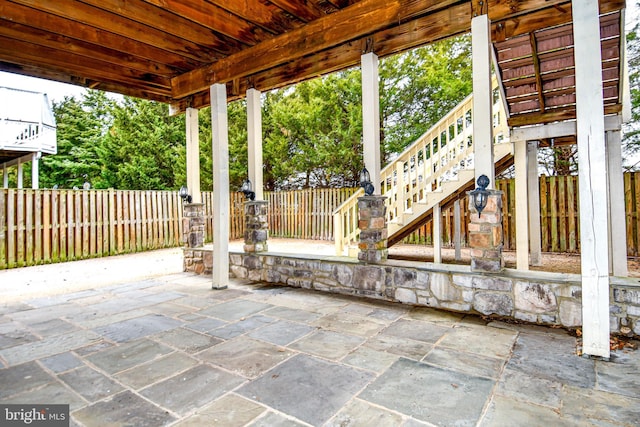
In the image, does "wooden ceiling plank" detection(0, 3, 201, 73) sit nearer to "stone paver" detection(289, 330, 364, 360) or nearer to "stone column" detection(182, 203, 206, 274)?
"stone column" detection(182, 203, 206, 274)

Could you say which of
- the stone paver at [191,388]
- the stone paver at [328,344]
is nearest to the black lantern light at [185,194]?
the stone paver at [328,344]

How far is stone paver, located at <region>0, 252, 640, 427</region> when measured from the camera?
1680mm

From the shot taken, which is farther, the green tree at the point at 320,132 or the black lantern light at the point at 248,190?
the green tree at the point at 320,132

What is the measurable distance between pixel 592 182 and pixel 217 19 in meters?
3.57

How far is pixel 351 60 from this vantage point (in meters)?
3.96

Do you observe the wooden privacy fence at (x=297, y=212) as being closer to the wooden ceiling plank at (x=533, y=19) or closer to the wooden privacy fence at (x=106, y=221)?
the wooden privacy fence at (x=106, y=221)

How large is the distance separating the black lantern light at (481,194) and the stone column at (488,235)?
0.04 m

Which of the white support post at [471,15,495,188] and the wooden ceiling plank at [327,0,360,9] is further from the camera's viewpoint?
the wooden ceiling plank at [327,0,360,9]

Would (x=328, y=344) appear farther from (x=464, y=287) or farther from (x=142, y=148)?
(x=142, y=148)

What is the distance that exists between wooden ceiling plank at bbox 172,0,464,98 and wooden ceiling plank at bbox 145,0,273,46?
0.19 meters

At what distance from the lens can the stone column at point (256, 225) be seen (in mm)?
4769

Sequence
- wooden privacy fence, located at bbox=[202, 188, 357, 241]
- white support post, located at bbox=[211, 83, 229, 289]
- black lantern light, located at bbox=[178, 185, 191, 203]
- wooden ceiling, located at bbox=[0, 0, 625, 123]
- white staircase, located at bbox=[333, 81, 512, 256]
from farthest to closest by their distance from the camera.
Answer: wooden privacy fence, located at bbox=[202, 188, 357, 241] → black lantern light, located at bbox=[178, 185, 191, 203] → white staircase, located at bbox=[333, 81, 512, 256] → white support post, located at bbox=[211, 83, 229, 289] → wooden ceiling, located at bbox=[0, 0, 625, 123]

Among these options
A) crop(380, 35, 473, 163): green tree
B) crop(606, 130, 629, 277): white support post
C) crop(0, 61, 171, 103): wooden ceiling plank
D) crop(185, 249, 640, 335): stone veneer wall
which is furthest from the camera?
crop(380, 35, 473, 163): green tree

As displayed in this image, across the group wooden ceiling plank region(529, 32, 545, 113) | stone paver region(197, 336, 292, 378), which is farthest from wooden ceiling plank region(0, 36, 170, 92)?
wooden ceiling plank region(529, 32, 545, 113)
